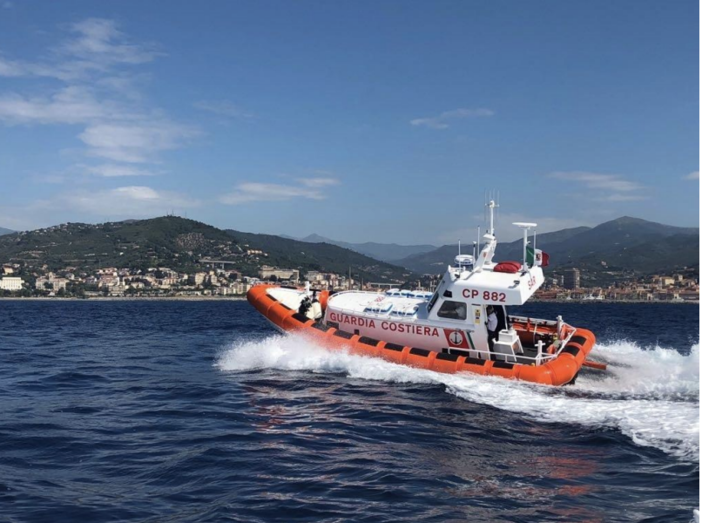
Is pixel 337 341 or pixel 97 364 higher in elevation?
pixel 337 341

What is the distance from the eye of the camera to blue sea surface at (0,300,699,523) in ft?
23.5

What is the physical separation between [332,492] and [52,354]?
16960mm

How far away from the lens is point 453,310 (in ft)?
52.7

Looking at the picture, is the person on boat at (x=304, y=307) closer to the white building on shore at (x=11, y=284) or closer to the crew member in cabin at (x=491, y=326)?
the crew member in cabin at (x=491, y=326)

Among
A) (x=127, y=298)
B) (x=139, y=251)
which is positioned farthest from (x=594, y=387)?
(x=139, y=251)

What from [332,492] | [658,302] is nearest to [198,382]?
[332,492]

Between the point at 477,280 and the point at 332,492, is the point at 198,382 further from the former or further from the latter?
the point at 332,492

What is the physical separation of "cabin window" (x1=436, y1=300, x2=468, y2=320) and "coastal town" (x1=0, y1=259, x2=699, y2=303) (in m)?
109

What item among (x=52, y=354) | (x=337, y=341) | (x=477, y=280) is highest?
(x=477, y=280)

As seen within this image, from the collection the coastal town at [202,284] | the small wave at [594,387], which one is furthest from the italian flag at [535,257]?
the coastal town at [202,284]

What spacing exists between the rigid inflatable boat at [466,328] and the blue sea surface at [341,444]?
46cm

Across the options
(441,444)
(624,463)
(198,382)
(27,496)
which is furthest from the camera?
(198,382)

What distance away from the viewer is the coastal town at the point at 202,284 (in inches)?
5202

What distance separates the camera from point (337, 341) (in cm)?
1686
